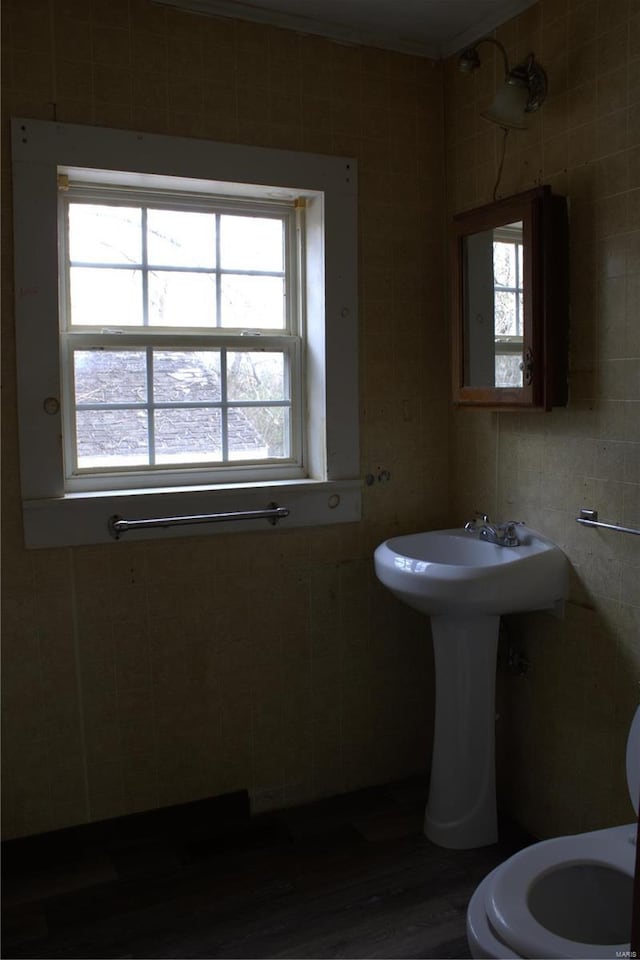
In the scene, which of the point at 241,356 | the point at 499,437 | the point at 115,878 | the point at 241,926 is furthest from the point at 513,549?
the point at 115,878

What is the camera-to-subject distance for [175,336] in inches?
94.9

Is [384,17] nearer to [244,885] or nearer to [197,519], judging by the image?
[197,519]

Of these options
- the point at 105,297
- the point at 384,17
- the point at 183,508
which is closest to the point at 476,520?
the point at 183,508

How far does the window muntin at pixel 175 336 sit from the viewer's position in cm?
232

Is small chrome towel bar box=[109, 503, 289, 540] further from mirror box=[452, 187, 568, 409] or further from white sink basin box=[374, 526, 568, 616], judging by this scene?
mirror box=[452, 187, 568, 409]

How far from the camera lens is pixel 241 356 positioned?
8.29ft

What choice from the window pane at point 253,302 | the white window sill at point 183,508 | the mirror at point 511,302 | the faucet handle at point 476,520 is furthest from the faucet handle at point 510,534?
the window pane at point 253,302

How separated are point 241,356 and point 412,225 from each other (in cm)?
72

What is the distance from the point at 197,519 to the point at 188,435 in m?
0.29

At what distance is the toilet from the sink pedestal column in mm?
641

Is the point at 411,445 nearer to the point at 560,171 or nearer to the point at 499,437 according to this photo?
the point at 499,437

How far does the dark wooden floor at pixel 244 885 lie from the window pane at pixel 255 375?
4.12ft

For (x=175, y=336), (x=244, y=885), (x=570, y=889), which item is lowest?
(x=244, y=885)

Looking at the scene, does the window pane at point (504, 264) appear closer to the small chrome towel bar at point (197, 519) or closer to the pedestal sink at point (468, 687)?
the pedestal sink at point (468, 687)
